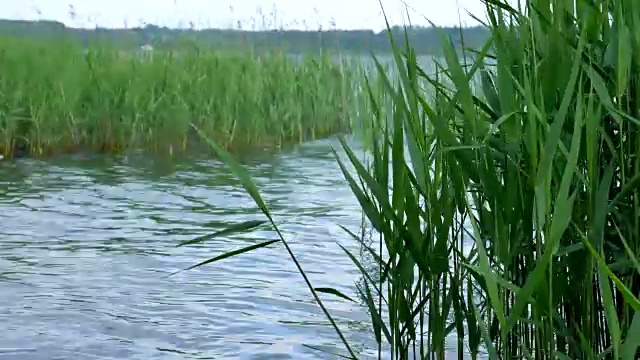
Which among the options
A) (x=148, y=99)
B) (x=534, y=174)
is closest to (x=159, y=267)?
(x=534, y=174)

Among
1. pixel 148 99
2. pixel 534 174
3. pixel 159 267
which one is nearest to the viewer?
pixel 534 174

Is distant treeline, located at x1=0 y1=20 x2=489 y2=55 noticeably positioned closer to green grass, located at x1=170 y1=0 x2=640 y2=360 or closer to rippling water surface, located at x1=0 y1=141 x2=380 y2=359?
rippling water surface, located at x1=0 y1=141 x2=380 y2=359

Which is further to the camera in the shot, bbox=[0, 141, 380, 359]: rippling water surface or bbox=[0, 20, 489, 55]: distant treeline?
bbox=[0, 20, 489, 55]: distant treeline

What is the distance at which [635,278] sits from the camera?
2.24 m

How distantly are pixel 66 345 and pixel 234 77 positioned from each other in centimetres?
600

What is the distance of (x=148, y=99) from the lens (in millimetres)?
8562

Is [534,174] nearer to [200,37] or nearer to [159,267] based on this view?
[159,267]

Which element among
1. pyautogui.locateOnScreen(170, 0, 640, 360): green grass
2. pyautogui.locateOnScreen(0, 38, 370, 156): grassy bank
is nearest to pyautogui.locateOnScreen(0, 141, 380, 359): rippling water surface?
pyautogui.locateOnScreen(0, 38, 370, 156): grassy bank

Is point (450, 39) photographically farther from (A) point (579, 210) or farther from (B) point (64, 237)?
(B) point (64, 237)

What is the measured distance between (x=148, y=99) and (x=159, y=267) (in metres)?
4.06

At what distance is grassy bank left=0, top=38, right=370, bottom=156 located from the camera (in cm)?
809

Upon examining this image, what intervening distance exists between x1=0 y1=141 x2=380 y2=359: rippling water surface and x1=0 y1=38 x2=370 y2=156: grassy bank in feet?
1.57

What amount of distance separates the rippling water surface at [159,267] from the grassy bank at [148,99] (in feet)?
1.57

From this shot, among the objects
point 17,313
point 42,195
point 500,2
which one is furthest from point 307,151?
point 500,2
